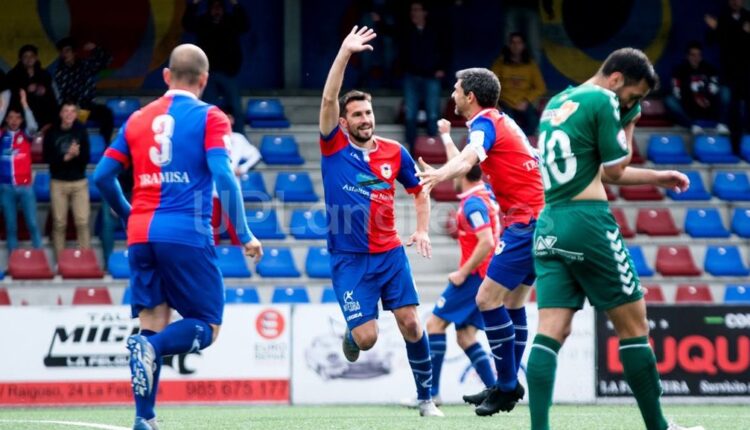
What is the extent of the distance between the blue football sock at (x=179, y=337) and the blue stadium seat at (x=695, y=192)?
11462mm

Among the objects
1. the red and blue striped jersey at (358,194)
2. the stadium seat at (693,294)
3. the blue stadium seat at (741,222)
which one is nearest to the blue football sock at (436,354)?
the red and blue striped jersey at (358,194)

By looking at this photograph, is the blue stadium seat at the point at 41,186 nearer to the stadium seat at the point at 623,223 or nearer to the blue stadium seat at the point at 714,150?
the stadium seat at the point at 623,223

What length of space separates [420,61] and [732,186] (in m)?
4.57

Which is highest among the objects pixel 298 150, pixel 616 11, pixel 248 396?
pixel 616 11

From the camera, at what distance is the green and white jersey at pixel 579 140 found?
6.34 meters

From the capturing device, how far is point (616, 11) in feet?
66.7

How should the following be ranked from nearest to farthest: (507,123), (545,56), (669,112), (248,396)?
(507,123), (248,396), (669,112), (545,56)

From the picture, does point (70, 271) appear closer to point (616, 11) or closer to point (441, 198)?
point (441, 198)

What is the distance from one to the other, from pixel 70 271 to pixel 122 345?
11.0 feet

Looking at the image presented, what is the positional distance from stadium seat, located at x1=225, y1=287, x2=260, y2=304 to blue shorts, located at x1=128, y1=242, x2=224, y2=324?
299 inches

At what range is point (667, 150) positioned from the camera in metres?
17.8

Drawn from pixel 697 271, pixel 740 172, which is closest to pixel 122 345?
pixel 697 271

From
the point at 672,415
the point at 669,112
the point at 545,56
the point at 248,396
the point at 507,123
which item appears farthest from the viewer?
the point at 545,56

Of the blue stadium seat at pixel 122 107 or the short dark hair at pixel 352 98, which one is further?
the blue stadium seat at pixel 122 107
